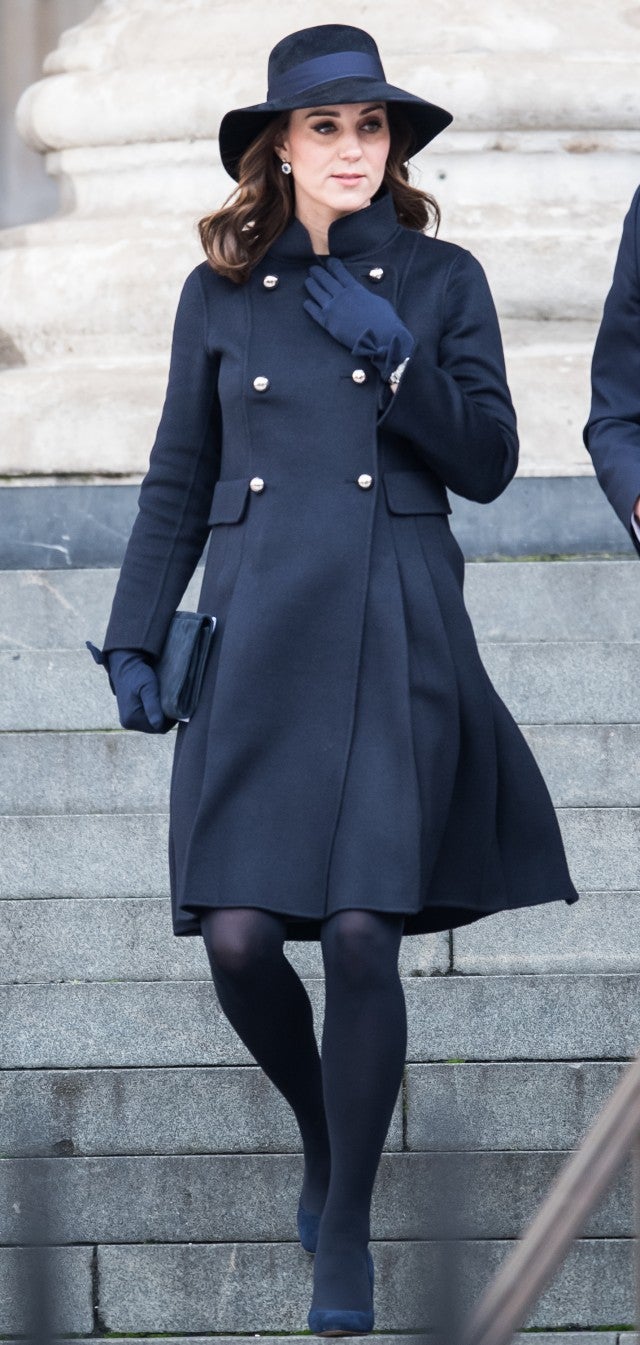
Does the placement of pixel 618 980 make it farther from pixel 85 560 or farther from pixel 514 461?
pixel 85 560

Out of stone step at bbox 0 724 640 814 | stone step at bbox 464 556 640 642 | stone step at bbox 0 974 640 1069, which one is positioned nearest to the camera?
stone step at bbox 0 974 640 1069

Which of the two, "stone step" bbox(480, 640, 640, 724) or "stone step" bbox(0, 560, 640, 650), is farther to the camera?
"stone step" bbox(0, 560, 640, 650)

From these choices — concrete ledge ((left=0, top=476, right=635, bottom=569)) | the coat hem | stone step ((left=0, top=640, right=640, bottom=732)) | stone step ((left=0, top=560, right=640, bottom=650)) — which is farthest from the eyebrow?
concrete ledge ((left=0, top=476, right=635, bottom=569))

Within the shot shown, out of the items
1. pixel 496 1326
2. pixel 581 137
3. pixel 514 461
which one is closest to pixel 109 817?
pixel 514 461

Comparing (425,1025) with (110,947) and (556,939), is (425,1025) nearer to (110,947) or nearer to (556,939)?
(556,939)

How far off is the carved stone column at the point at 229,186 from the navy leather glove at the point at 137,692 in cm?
370

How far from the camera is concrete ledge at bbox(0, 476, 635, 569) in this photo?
6891 millimetres

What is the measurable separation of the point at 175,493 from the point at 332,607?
1.30 feet

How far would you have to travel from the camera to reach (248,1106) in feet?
13.5

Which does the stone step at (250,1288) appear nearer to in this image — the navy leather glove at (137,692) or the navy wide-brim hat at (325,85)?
the navy leather glove at (137,692)

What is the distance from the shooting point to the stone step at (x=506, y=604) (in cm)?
620

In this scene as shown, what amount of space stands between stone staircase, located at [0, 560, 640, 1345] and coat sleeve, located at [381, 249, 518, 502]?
3.33ft

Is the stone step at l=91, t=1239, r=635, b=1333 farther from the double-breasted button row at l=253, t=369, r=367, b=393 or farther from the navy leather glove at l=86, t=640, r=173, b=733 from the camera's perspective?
the double-breasted button row at l=253, t=369, r=367, b=393

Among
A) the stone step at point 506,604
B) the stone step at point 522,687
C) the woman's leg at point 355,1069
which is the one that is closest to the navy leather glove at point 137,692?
the woman's leg at point 355,1069
